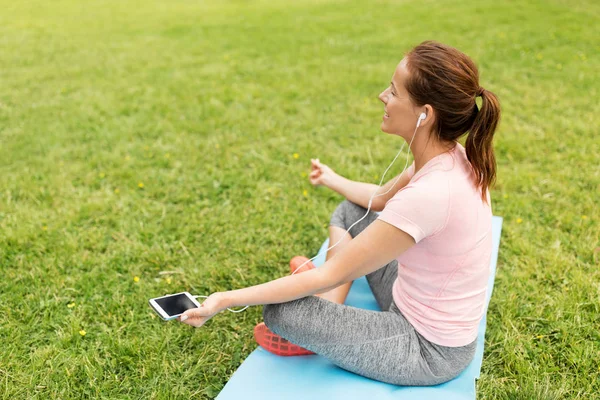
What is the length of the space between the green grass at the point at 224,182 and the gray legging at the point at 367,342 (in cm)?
40

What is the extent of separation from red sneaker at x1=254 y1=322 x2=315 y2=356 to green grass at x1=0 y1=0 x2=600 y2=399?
26cm

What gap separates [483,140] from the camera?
1.97m

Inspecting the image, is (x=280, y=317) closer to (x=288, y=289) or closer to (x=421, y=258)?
(x=288, y=289)

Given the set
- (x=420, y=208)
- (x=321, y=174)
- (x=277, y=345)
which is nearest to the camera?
(x=420, y=208)

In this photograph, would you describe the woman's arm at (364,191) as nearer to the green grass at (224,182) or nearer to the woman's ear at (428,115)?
the woman's ear at (428,115)

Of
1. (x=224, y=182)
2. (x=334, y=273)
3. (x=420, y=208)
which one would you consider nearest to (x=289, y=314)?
(x=334, y=273)

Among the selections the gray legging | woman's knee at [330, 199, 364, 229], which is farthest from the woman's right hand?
the gray legging

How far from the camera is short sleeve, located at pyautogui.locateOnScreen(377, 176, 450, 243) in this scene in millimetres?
1844

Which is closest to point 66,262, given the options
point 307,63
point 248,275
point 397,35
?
point 248,275

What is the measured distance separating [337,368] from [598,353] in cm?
125

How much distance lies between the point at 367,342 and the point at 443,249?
48cm

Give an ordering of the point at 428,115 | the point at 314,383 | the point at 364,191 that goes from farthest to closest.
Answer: the point at 364,191
the point at 314,383
the point at 428,115

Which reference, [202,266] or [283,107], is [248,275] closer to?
[202,266]

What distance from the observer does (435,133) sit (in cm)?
203
